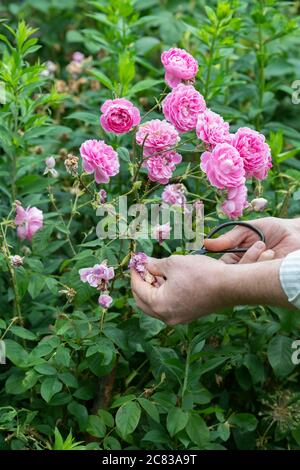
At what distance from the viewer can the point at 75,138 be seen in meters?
3.26

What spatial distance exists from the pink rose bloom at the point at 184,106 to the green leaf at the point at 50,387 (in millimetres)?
744

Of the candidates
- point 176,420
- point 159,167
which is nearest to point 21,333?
point 176,420

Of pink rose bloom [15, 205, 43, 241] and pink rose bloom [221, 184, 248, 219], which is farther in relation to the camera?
pink rose bloom [15, 205, 43, 241]

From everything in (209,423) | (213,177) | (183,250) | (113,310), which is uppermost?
(213,177)

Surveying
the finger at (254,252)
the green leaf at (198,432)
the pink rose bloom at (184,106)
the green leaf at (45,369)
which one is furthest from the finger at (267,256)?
the green leaf at (45,369)

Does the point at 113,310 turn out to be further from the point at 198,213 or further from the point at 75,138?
the point at 75,138

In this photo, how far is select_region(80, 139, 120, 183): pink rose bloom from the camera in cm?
228

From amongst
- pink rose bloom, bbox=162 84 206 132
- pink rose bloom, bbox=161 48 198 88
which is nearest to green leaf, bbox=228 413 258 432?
pink rose bloom, bbox=162 84 206 132

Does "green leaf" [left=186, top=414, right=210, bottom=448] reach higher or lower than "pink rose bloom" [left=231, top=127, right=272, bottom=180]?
lower

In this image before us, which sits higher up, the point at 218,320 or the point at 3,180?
the point at 3,180

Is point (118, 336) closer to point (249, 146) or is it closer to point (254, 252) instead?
point (254, 252)

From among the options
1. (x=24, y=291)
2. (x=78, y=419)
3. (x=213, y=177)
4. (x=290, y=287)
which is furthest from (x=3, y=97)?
(x=290, y=287)

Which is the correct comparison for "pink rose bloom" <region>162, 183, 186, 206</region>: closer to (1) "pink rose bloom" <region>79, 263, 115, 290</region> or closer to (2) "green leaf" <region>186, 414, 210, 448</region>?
(1) "pink rose bloom" <region>79, 263, 115, 290</region>
